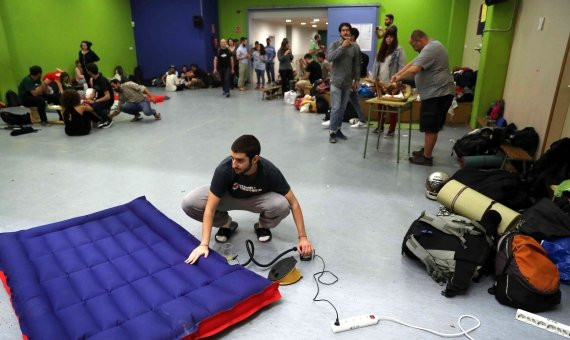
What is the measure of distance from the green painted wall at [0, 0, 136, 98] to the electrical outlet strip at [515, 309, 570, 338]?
8.52 metres

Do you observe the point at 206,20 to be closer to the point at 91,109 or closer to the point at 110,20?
the point at 110,20

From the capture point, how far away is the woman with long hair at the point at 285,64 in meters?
8.84

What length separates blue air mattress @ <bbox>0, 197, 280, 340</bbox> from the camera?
5.49ft

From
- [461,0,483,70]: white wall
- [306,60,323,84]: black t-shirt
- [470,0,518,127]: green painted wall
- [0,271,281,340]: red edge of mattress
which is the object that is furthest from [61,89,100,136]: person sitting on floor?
[461,0,483,70]: white wall

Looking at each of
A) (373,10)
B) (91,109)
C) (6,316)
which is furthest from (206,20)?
(6,316)

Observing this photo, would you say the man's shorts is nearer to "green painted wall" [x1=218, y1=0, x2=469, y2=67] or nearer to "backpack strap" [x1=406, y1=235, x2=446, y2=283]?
"backpack strap" [x1=406, y1=235, x2=446, y2=283]

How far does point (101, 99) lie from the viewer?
5.89m

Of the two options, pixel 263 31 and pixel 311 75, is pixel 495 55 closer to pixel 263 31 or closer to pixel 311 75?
pixel 311 75

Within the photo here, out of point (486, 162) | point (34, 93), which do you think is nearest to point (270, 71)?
point (34, 93)

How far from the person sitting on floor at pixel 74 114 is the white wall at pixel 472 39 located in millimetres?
6829

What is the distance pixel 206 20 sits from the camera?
1105cm

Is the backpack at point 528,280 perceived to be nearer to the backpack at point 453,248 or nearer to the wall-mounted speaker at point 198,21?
the backpack at point 453,248

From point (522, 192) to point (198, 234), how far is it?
8.18ft

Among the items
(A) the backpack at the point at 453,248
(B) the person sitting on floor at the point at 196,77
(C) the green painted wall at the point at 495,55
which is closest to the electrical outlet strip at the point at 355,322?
(A) the backpack at the point at 453,248
